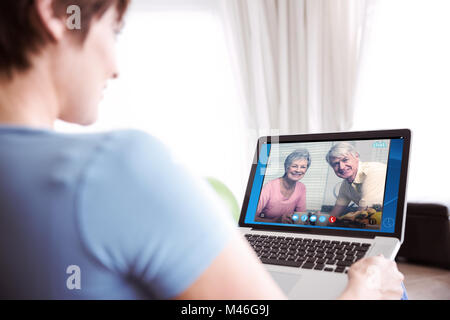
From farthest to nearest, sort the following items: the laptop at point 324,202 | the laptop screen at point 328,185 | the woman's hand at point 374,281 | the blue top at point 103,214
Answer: the laptop screen at point 328,185, the laptop at point 324,202, the woman's hand at point 374,281, the blue top at point 103,214

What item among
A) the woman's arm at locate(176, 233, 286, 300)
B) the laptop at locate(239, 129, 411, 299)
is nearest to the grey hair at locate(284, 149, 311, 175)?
the laptop at locate(239, 129, 411, 299)

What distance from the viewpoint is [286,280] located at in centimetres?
78

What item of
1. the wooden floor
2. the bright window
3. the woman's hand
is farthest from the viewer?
the bright window

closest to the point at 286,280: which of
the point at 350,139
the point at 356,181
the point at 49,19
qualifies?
the point at 356,181

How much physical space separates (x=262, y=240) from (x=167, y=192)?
0.65m

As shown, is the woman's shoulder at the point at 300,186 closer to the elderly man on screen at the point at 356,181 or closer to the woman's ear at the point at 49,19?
the elderly man on screen at the point at 356,181

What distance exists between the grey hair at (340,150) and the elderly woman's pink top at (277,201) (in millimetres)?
112

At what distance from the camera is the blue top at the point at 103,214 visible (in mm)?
379

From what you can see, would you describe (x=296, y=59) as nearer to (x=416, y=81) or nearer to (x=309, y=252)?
(x=416, y=81)

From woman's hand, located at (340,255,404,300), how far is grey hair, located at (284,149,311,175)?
427 mm

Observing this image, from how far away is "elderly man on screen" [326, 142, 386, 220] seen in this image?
979mm

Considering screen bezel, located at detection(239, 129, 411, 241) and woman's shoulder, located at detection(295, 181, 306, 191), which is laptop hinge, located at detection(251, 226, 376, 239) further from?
woman's shoulder, located at detection(295, 181, 306, 191)

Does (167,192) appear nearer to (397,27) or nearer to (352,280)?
(352,280)

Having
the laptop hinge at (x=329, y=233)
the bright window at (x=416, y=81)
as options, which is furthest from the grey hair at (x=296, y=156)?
the bright window at (x=416, y=81)
